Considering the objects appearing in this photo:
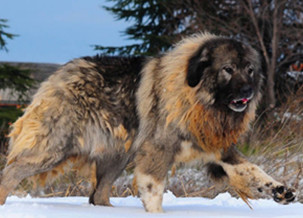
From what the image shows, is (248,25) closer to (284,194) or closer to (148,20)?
(148,20)

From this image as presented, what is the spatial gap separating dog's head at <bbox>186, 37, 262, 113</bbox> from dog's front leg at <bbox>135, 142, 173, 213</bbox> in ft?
1.97

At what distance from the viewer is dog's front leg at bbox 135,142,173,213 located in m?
4.32

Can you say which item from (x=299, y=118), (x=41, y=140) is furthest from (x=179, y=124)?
(x=299, y=118)

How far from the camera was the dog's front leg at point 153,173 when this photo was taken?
432 centimetres

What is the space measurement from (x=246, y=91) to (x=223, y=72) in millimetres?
298

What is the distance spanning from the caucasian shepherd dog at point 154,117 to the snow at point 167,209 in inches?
9.2

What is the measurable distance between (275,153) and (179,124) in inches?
128

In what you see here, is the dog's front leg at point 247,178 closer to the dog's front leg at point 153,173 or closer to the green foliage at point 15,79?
the dog's front leg at point 153,173

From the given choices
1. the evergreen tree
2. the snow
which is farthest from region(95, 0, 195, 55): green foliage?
the snow

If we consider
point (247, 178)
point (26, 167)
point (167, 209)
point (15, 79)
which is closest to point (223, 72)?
point (247, 178)

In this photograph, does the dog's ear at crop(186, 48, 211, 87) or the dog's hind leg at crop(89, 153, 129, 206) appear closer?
the dog's ear at crop(186, 48, 211, 87)

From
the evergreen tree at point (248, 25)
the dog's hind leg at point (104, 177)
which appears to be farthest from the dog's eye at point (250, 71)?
the evergreen tree at point (248, 25)

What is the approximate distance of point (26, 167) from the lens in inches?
181

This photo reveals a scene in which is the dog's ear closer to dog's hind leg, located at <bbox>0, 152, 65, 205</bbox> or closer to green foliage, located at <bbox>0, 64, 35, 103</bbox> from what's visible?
dog's hind leg, located at <bbox>0, 152, 65, 205</bbox>
